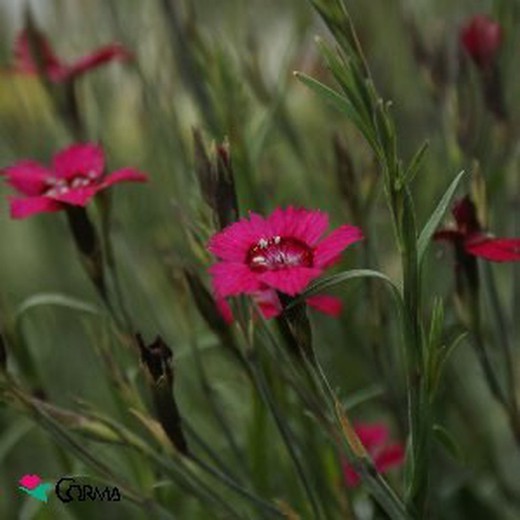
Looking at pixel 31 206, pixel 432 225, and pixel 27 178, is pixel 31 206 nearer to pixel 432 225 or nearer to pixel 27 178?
pixel 27 178

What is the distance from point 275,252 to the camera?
0.60 meters

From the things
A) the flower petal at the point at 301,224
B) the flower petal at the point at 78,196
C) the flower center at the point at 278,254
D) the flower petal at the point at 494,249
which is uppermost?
the flower petal at the point at 78,196

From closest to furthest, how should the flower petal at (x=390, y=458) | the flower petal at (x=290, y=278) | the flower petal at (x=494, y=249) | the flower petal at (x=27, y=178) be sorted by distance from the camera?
the flower petal at (x=290, y=278) → the flower petal at (x=494, y=249) → the flower petal at (x=27, y=178) → the flower petal at (x=390, y=458)

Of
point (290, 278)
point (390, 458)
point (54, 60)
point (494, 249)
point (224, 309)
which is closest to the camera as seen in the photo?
point (290, 278)

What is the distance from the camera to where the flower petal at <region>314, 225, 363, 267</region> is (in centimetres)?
56

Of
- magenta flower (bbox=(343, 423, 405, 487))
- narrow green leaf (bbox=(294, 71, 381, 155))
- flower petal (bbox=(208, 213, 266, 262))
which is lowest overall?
magenta flower (bbox=(343, 423, 405, 487))

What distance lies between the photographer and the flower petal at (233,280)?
1.77 feet

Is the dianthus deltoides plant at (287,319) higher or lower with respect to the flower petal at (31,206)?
lower

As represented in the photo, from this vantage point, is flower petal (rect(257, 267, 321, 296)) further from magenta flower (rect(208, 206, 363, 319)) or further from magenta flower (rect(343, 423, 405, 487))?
magenta flower (rect(343, 423, 405, 487))

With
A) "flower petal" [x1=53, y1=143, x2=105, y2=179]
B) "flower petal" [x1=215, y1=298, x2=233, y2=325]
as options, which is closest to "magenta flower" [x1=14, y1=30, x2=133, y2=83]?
"flower petal" [x1=53, y1=143, x2=105, y2=179]

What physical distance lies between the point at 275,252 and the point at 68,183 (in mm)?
226

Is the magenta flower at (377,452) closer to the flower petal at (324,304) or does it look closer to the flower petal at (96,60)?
the flower petal at (324,304)

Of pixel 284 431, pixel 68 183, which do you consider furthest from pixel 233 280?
pixel 68 183

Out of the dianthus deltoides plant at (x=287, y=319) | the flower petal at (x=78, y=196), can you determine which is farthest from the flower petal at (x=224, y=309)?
the flower petal at (x=78, y=196)
